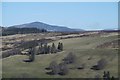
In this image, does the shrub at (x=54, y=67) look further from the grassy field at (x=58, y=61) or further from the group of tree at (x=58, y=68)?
the grassy field at (x=58, y=61)

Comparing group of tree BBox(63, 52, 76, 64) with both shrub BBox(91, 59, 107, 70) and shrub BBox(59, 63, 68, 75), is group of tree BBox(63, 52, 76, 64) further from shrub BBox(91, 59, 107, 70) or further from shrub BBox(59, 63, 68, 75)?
shrub BBox(91, 59, 107, 70)

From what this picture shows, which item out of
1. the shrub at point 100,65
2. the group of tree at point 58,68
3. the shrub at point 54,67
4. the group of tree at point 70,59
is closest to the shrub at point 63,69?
the group of tree at point 58,68

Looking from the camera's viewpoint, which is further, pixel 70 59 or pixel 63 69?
pixel 70 59

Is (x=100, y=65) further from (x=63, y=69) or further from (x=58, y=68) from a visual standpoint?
(x=58, y=68)

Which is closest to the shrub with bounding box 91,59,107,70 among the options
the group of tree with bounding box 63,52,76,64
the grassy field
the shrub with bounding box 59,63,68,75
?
the grassy field

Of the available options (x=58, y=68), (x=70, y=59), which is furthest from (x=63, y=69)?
(x=70, y=59)

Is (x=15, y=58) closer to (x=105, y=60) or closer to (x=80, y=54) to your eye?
(x=80, y=54)

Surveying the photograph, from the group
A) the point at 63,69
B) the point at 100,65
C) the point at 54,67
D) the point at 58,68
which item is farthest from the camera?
the point at 58,68

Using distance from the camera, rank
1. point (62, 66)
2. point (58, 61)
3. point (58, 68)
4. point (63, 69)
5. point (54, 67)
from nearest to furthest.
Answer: point (63, 69) < point (54, 67) < point (58, 68) < point (62, 66) < point (58, 61)

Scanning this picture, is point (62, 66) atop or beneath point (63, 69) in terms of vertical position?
atop
